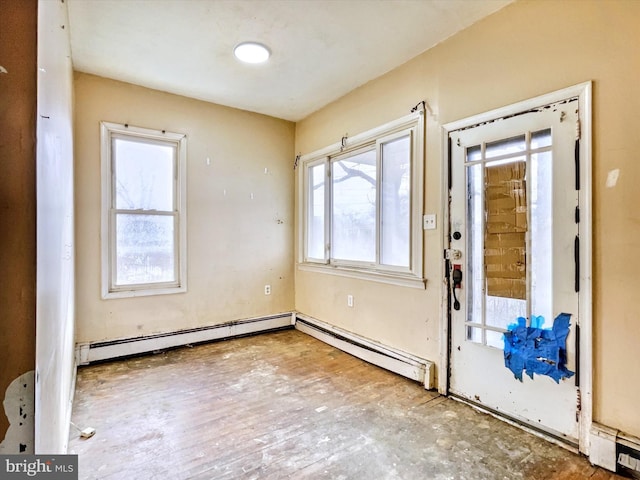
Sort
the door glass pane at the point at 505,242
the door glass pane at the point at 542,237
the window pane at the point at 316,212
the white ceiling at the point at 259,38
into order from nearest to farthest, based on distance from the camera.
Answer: the door glass pane at the point at 542,237, the door glass pane at the point at 505,242, the white ceiling at the point at 259,38, the window pane at the point at 316,212

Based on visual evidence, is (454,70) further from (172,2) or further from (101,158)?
(101,158)

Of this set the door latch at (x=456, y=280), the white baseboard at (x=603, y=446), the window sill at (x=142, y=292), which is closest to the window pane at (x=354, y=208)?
the door latch at (x=456, y=280)

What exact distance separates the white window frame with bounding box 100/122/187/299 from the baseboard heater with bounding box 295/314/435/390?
152 cm

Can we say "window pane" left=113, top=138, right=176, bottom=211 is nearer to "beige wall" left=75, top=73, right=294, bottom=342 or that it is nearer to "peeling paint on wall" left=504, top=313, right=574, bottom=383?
"beige wall" left=75, top=73, right=294, bottom=342

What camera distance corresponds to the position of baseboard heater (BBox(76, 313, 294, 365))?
3.14 metres

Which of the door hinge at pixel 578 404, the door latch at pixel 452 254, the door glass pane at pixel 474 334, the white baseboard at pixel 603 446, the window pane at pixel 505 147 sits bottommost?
the white baseboard at pixel 603 446

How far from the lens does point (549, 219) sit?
6.57 feet

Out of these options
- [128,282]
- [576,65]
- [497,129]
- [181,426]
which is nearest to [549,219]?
[497,129]

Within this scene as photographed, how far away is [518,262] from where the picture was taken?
6.99ft

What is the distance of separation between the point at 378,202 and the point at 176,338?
2.53m

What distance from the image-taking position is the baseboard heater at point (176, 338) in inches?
123

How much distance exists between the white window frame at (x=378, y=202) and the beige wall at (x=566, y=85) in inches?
3.5

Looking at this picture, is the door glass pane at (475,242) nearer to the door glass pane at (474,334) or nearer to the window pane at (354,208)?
the door glass pane at (474,334)

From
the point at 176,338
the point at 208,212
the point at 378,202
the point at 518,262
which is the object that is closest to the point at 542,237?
the point at 518,262
